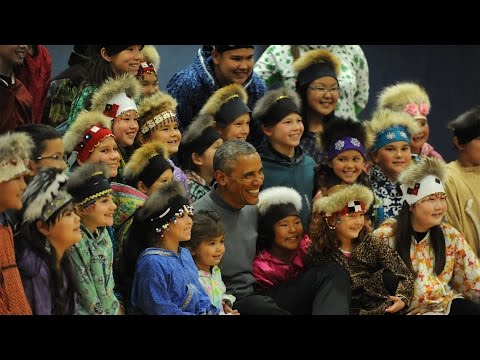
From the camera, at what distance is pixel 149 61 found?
17.9ft

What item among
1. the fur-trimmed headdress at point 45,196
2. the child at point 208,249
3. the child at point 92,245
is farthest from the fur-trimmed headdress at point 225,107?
the fur-trimmed headdress at point 45,196

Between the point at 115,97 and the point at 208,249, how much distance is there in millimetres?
725

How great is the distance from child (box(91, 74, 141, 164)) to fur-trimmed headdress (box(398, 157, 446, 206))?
3.94ft

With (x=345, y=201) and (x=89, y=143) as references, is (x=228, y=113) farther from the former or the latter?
(x=89, y=143)

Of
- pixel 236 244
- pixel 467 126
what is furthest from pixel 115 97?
pixel 467 126

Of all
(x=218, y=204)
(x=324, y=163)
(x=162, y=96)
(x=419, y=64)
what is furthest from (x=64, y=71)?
(x=419, y=64)

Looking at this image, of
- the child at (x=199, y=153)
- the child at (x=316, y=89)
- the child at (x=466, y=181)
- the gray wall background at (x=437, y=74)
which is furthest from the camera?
the gray wall background at (x=437, y=74)

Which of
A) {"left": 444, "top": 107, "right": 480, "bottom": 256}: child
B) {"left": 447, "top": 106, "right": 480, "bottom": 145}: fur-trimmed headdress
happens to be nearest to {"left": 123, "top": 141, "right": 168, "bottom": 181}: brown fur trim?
{"left": 444, "top": 107, "right": 480, "bottom": 256}: child

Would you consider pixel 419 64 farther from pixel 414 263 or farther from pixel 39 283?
pixel 39 283

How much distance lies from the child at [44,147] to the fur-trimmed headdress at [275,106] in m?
1.20

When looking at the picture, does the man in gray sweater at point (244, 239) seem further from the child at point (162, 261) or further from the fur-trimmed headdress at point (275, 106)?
the fur-trimmed headdress at point (275, 106)

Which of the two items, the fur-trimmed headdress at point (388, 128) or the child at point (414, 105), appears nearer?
the fur-trimmed headdress at point (388, 128)

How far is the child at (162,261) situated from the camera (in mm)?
4547

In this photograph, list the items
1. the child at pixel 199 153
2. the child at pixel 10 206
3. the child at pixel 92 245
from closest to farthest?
the child at pixel 10 206
the child at pixel 92 245
the child at pixel 199 153
